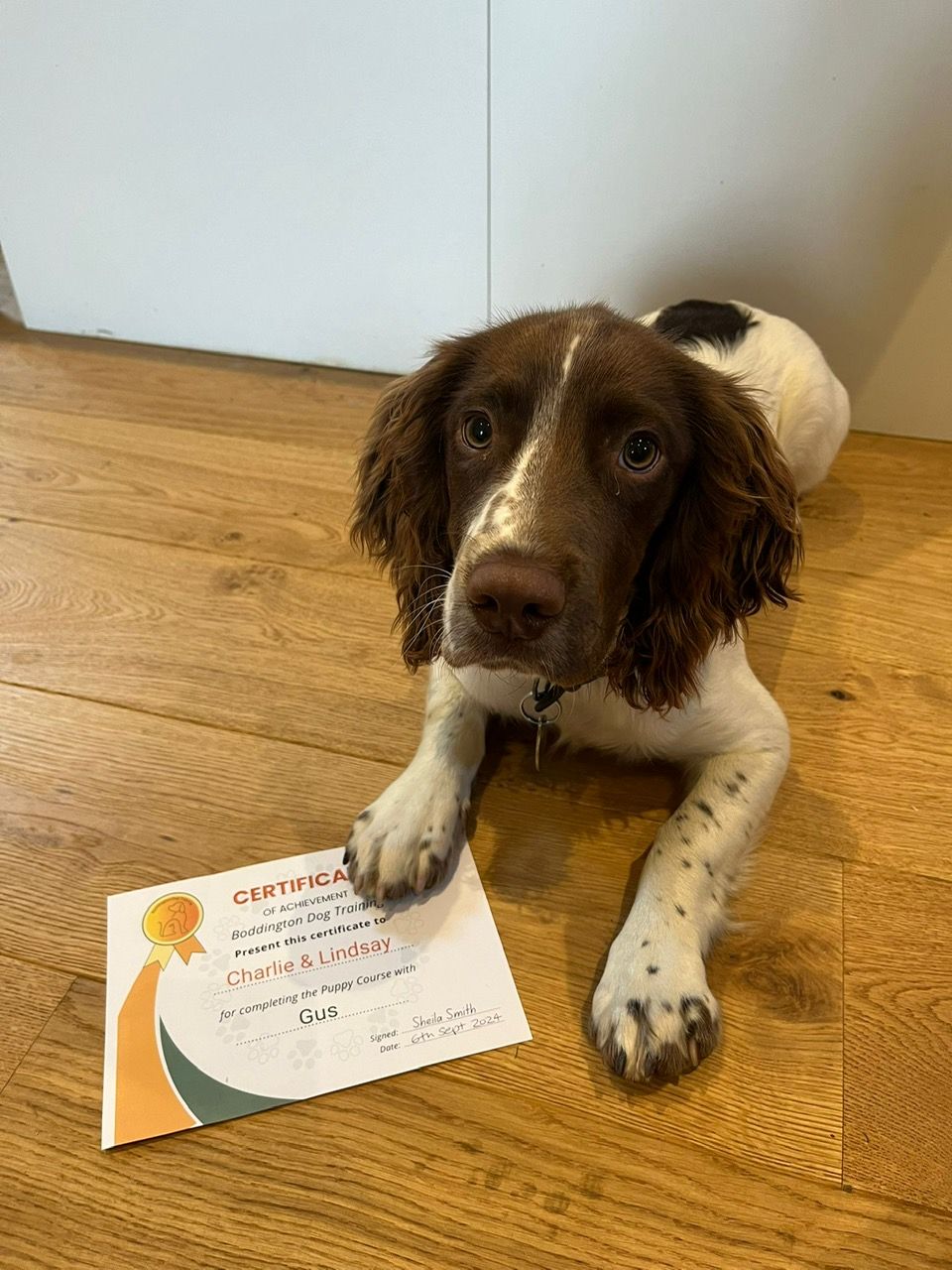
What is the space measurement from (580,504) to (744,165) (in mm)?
1613

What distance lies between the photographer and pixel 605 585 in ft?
→ 4.26

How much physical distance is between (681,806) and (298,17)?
2318 mm

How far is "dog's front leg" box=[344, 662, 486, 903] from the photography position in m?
1.52

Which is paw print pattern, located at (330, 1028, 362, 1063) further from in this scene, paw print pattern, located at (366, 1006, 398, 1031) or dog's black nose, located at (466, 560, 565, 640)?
dog's black nose, located at (466, 560, 565, 640)

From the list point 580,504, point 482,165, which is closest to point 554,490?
point 580,504

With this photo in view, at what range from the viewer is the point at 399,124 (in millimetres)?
2537

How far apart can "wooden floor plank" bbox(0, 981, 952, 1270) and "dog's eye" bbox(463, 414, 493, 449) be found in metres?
0.97

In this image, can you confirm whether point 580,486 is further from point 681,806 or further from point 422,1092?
point 422,1092

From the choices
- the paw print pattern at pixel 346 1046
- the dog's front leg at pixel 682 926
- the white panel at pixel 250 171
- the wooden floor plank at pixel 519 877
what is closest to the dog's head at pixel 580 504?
the dog's front leg at pixel 682 926

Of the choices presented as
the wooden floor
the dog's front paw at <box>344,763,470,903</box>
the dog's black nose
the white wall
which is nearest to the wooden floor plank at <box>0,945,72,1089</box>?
the wooden floor

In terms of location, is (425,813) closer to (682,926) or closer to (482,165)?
(682,926)

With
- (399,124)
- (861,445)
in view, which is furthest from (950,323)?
(399,124)

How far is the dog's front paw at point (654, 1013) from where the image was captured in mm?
1295

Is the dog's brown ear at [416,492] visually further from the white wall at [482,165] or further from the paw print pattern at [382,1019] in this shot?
the white wall at [482,165]
